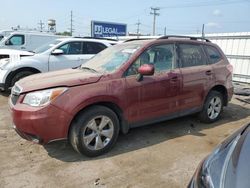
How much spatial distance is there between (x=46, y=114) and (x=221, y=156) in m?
2.41

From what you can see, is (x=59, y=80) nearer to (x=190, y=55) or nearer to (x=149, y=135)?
(x=149, y=135)

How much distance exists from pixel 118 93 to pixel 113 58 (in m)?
0.79

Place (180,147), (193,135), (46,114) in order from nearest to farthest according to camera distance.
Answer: (46,114)
(180,147)
(193,135)

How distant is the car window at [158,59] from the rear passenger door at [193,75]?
21 centimetres

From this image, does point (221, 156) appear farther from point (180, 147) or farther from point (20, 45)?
point (20, 45)

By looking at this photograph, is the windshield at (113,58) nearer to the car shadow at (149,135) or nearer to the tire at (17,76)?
the car shadow at (149,135)

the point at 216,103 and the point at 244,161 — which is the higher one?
the point at 244,161

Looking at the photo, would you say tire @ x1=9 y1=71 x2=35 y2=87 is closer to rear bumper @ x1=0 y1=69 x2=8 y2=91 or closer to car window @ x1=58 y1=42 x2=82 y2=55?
rear bumper @ x1=0 y1=69 x2=8 y2=91

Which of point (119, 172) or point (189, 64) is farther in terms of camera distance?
point (189, 64)

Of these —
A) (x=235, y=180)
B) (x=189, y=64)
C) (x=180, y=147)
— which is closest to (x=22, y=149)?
(x=180, y=147)

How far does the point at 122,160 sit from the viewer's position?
13.4 ft

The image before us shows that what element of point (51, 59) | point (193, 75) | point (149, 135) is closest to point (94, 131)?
point (149, 135)

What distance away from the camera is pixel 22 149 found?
14.6 feet

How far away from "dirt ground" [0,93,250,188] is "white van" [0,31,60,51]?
880 centimetres
